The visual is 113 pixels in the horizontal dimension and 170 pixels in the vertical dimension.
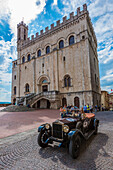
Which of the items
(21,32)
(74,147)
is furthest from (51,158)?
(21,32)

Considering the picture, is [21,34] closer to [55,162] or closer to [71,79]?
[71,79]

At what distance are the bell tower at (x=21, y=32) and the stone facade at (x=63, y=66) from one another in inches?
177

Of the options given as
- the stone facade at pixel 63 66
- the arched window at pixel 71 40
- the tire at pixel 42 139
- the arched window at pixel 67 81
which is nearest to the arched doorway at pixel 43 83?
the stone facade at pixel 63 66

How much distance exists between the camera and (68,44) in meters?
21.8

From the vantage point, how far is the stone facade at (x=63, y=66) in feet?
62.5

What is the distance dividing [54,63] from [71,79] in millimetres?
5984

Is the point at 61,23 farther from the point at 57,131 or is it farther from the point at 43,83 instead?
the point at 57,131

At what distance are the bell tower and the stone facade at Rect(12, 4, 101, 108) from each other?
449 centimetres

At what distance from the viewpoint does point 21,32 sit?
32156 mm

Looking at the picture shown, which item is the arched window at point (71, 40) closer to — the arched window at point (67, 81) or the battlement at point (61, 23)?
the battlement at point (61, 23)

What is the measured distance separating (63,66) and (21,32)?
21.0 metres

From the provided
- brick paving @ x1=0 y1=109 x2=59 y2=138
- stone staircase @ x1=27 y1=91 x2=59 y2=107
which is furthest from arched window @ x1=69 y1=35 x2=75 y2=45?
brick paving @ x1=0 y1=109 x2=59 y2=138

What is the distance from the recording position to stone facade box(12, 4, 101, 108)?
19.1 m

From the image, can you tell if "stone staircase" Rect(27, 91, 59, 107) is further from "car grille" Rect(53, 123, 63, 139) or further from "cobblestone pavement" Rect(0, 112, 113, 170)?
"car grille" Rect(53, 123, 63, 139)
